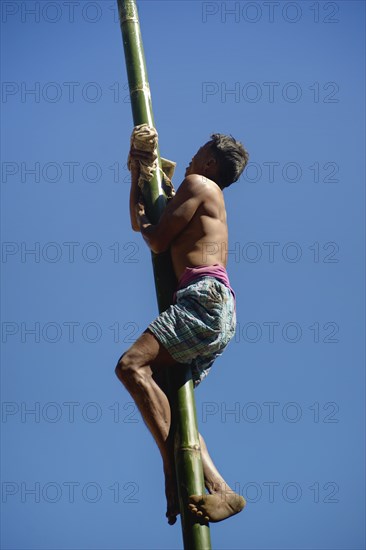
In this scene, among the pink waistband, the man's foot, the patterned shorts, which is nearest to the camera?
the man's foot

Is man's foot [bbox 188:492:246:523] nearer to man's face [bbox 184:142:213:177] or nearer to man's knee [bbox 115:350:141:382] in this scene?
man's knee [bbox 115:350:141:382]

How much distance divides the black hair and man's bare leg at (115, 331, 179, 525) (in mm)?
1674

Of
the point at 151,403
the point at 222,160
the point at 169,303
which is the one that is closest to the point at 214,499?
the point at 151,403

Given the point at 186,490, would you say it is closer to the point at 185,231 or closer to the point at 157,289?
the point at 157,289

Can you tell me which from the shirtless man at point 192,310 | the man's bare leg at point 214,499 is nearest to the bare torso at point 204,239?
the shirtless man at point 192,310

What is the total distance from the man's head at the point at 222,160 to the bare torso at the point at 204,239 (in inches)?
12.2

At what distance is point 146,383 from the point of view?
593 cm

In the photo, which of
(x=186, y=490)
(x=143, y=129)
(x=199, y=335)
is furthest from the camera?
(x=143, y=129)

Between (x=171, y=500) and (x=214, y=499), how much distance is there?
0.98ft

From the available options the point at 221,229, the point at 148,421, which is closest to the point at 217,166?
the point at 221,229

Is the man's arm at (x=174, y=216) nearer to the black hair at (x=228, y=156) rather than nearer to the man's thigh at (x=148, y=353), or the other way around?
the black hair at (x=228, y=156)

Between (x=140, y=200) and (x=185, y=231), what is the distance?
1.49 ft

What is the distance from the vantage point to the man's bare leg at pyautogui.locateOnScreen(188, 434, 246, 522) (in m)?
5.70

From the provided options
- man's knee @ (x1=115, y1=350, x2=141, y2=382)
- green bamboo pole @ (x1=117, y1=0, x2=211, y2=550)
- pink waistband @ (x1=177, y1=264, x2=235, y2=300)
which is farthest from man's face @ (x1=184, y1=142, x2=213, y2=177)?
man's knee @ (x1=115, y1=350, x2=141, y2=382)
